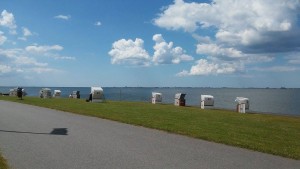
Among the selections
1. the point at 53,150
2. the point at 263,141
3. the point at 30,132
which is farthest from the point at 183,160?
the point at 30,132

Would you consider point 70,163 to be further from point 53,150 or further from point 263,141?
point 263,141

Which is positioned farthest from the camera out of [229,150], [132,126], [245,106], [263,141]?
[245,106]

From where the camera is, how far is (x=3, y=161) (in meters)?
9.45

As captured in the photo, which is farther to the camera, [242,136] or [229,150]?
[242,136]

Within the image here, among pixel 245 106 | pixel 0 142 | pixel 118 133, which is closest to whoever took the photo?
pixel 0 142

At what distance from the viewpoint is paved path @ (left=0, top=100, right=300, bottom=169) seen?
9406 millimetres

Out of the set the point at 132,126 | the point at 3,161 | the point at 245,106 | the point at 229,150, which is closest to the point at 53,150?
the point at 3,161

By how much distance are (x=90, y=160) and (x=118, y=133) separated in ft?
17.2

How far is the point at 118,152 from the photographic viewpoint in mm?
10820

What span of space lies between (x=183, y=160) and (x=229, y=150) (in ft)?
7.82

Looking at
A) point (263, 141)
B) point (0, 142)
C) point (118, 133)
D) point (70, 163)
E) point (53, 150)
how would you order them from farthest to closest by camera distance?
point (118, 133) → point (263, 141) → point (0, 142) → point (53, 150) → point (70, 163)

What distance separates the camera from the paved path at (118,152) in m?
9.41

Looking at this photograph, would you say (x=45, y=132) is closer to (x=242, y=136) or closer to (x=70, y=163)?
(x=70, y=163)

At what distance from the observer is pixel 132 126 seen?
1756 cm
